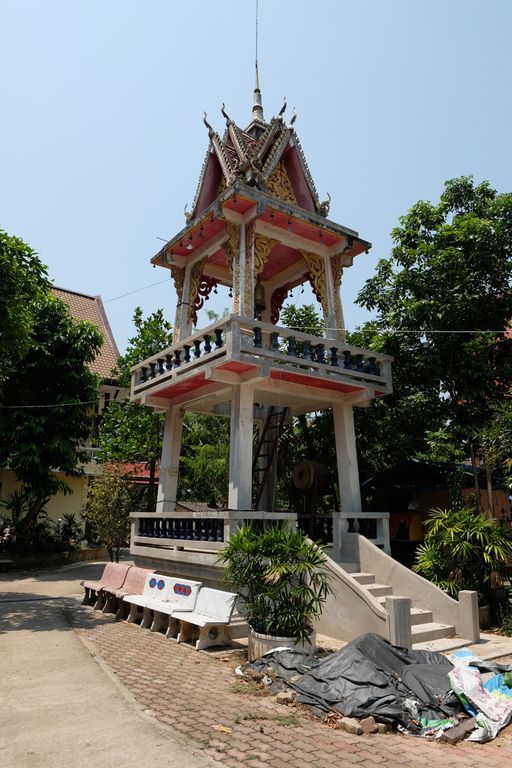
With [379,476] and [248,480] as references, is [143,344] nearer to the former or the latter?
[379,476]

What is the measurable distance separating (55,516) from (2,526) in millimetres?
3094

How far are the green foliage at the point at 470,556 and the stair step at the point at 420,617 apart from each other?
107cm

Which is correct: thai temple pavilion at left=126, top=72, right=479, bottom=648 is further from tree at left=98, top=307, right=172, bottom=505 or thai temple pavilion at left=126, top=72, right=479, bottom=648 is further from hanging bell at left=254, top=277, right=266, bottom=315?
tree at left=98, top=307, right=172, bottom=505

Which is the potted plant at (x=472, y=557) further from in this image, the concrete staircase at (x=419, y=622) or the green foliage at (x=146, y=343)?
the green foliage at (x=146, y=343)

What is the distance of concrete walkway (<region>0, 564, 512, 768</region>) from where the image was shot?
4.62 meters

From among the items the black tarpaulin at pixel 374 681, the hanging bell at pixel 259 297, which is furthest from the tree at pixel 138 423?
the black tarpaulin at pixel 374 681

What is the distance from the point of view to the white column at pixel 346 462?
12.3m

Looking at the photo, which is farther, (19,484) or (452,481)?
(19,484)

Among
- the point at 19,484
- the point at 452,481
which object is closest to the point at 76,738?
the point at 452,481

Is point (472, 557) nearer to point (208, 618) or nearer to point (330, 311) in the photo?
point (208, 618)

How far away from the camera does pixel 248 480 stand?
10.8 metres

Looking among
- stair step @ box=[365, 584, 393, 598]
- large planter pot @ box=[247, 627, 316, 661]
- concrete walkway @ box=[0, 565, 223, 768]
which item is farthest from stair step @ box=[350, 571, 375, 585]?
concrete walkway @ box=[0, 565, 223, 768]

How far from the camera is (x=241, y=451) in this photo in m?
10.9

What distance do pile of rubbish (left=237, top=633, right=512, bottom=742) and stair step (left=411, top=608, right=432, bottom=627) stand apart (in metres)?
2.90
